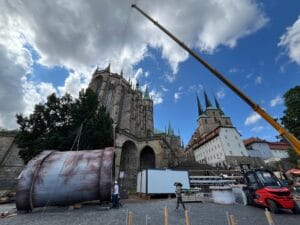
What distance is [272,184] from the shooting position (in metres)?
8.24

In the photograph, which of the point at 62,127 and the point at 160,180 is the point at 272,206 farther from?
the point at 62,127

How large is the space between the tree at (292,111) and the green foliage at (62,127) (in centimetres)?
2501

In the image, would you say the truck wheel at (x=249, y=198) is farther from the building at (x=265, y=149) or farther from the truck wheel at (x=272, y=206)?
the building at (x=265, y=149)

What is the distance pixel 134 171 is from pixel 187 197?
17.3 m

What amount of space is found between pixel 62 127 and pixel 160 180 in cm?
1323

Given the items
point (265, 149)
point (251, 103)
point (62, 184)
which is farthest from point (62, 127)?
point (265, 149)

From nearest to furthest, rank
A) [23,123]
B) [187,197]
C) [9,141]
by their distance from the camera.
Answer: [187,197] < [23,123] < [9,141]

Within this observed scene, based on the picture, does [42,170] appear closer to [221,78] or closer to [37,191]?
[37,191]

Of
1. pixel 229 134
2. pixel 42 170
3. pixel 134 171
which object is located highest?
pixel 229 134

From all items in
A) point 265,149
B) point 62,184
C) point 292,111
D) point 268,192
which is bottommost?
point 268,192

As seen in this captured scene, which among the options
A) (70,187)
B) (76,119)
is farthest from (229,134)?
(70,187)

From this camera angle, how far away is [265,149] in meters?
48.5

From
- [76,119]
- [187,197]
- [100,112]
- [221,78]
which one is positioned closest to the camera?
[221,78]

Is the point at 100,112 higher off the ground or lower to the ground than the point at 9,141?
higher
